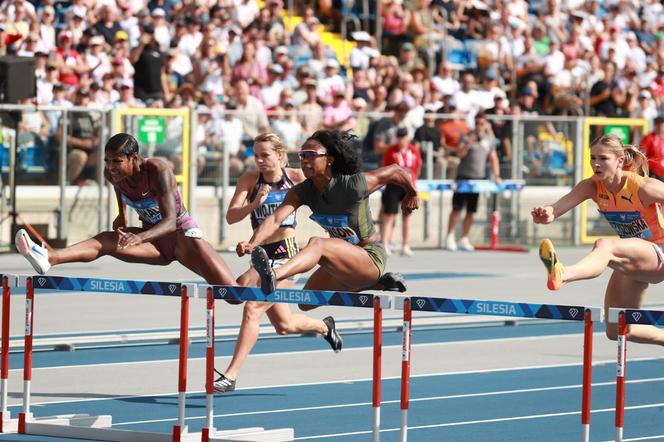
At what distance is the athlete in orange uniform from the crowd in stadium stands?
1223 cm

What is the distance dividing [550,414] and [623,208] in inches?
69.7

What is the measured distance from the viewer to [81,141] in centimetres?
2170

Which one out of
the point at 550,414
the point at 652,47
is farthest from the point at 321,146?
the point at 652,47

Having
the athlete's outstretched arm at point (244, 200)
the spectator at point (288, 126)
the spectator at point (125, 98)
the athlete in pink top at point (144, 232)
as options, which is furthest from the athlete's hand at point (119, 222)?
the spectator at point (288, 126)

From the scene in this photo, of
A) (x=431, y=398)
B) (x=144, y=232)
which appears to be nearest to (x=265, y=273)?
(x=144, y=232)

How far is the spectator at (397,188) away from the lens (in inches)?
875

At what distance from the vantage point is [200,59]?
23.3 m

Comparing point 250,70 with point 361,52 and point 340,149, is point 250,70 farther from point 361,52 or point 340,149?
point 340,149

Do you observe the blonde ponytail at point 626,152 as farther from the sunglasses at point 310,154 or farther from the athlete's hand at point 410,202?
the sunglasses at point 310,154

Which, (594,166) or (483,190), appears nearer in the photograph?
(594,166)

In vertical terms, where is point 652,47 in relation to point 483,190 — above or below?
above

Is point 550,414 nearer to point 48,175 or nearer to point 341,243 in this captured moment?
point 341,243

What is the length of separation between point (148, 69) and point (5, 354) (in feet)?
44.6

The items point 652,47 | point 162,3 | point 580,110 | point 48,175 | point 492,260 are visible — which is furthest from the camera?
point 652,47
